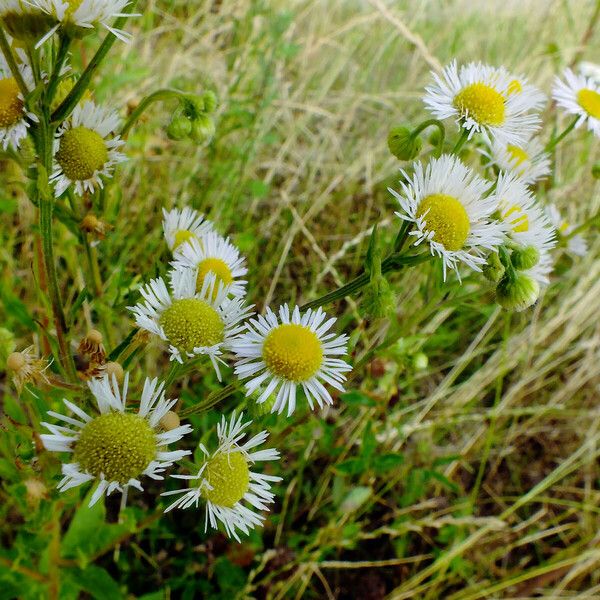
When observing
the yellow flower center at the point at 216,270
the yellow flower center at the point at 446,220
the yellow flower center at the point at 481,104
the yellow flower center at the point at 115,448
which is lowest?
the yellow flower center at the point at 115,448

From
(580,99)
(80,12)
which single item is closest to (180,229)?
(80,12)

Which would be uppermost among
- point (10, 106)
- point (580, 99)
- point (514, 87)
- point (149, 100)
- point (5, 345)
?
point (580, 99)

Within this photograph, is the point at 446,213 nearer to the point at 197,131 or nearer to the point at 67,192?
the point at 197,131

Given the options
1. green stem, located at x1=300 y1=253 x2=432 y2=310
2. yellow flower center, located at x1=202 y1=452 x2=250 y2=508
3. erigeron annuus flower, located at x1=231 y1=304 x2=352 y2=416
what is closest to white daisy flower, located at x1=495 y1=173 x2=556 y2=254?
green stem, located at x1=300 y1=253 x2=432 y2=310

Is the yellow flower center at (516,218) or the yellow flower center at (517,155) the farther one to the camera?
the yellow flower center at (517,155)

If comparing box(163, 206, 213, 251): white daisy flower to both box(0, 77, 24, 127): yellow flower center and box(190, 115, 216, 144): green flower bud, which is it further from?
box(0, 77, 24, 127): yellow flower center

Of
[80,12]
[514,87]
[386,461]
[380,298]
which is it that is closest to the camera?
[80,12]

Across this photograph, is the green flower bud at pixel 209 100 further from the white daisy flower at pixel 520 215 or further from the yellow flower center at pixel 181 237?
the white daisy flower at pixel 520 215

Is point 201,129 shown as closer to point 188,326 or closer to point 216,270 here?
point 216,270

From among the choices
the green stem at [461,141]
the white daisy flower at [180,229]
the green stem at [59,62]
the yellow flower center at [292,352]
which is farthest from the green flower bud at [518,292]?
the green stem at [59,62]
